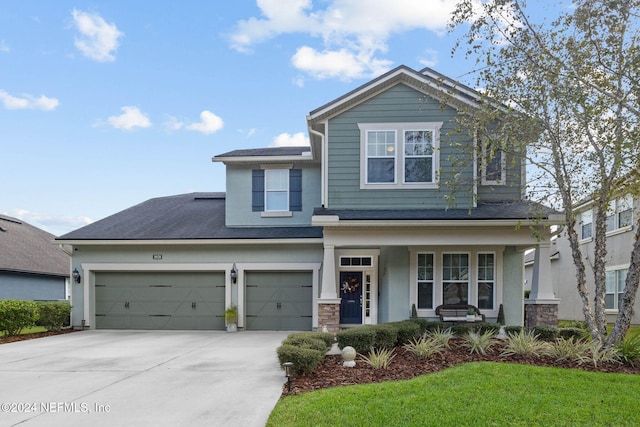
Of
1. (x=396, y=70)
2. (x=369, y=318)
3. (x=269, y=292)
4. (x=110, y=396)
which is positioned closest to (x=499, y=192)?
(x=396, y=70)

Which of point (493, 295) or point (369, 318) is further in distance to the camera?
point (369, 318)

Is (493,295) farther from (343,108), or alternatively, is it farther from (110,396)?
(110,396)

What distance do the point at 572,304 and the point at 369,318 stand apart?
1248 centimetres

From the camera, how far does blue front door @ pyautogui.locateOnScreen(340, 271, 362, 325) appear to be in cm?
1374

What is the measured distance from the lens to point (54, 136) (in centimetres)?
1733

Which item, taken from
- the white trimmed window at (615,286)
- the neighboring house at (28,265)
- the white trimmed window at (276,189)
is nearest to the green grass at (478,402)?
the white trimmed window at (276,189)

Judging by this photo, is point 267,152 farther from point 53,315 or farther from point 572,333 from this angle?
point 572,333

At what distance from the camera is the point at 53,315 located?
43.0 feet

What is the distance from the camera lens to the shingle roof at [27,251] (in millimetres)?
19250

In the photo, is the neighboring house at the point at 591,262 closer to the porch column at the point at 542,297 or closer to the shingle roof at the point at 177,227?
the porch column at the point at 542,297

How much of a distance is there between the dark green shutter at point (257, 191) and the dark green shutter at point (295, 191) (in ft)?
3.30

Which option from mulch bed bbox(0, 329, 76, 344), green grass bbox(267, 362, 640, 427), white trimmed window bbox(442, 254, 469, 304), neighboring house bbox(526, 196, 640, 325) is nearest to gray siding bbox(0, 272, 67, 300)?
mulch bed bbox(0, 329, 76, 344)

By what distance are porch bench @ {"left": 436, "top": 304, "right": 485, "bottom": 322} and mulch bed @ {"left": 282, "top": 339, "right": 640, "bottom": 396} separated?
3351 mm

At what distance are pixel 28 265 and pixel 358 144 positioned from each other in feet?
56.8
